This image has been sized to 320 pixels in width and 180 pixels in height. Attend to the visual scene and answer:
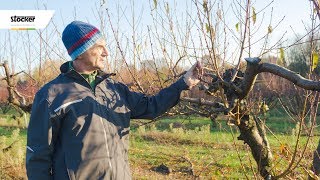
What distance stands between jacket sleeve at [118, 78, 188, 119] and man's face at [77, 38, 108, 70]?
0.32 m

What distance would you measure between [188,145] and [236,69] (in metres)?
9.60

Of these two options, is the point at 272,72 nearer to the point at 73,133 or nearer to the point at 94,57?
the point at 94,57

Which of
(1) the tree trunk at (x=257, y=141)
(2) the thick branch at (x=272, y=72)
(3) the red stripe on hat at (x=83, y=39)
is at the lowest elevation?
(1) the tree trunk at (x=257, y=141)

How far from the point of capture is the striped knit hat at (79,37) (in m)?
2.46

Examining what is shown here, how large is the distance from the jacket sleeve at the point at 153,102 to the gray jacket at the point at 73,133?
0.67 ft

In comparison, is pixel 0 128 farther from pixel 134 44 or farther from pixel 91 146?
pixel 91 146

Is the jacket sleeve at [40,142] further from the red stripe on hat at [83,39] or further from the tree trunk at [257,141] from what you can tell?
the tree trunk at [257,141]

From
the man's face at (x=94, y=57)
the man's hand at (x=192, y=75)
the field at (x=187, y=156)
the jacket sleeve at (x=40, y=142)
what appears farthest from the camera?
the field at (x=187, y=156)

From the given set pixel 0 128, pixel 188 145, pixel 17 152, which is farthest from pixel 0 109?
pixel 17 152

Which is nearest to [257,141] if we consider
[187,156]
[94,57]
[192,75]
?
[192,75]

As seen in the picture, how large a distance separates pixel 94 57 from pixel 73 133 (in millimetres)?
478

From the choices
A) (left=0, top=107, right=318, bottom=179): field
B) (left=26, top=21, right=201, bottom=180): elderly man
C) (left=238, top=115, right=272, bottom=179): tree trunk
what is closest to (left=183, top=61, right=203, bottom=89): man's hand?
(left=26, top=21, right=201, bottom=180): elderly man

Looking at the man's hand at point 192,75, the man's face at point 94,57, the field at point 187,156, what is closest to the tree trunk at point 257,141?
the field at point 187,156

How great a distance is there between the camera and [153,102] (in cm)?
272
